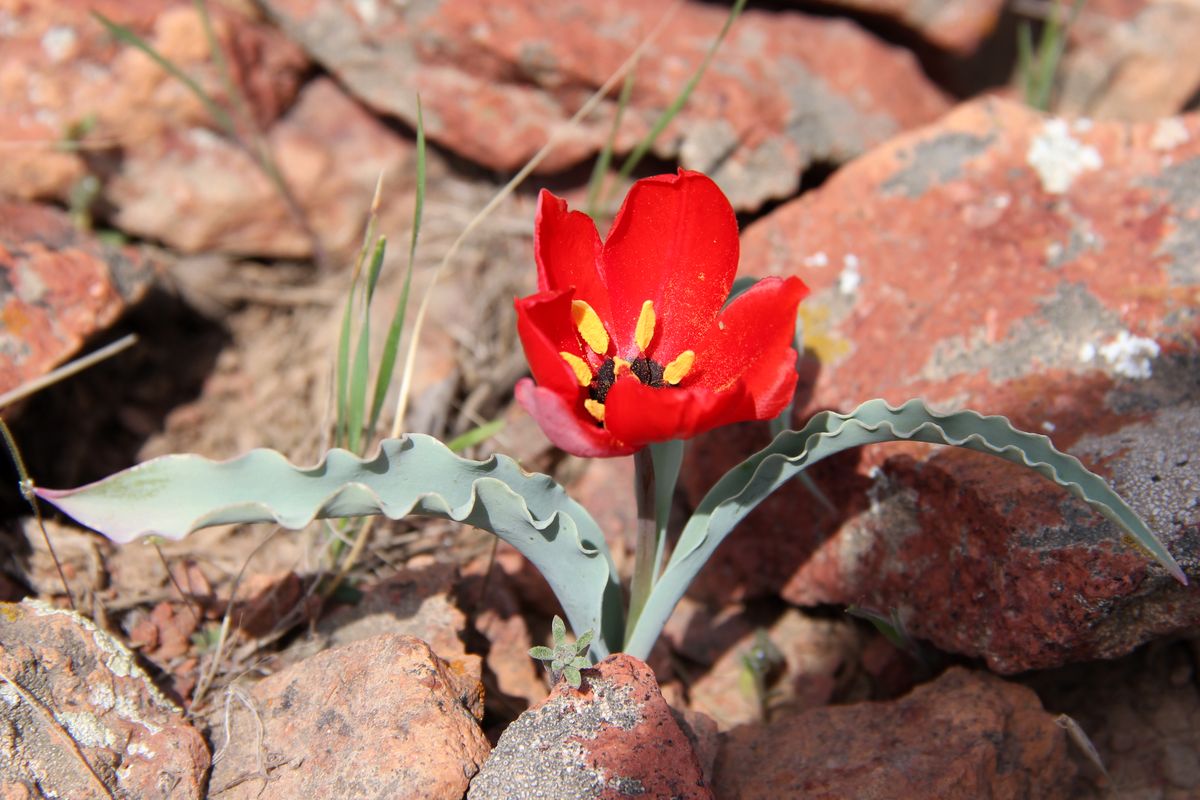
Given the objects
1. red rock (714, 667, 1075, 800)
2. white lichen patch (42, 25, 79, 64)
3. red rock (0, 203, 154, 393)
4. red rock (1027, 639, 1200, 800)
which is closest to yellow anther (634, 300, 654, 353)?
red rock (714, 667, 1075, 800)

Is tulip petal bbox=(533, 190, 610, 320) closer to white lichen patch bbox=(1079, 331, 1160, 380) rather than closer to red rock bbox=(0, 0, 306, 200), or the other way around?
white lichen patch bbox=(1079, 331, 1160, 380)

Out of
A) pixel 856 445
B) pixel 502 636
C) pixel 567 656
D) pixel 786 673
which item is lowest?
pixel 786 673

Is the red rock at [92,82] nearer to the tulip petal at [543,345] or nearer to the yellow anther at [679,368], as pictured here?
the tulip petal at [543,345]

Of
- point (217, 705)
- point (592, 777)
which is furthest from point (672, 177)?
point (217, 705)

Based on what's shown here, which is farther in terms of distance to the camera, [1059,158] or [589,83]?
[589,83]

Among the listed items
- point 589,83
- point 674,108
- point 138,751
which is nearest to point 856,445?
point 674,108

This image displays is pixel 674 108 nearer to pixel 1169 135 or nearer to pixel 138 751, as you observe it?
pixel 1169 135
